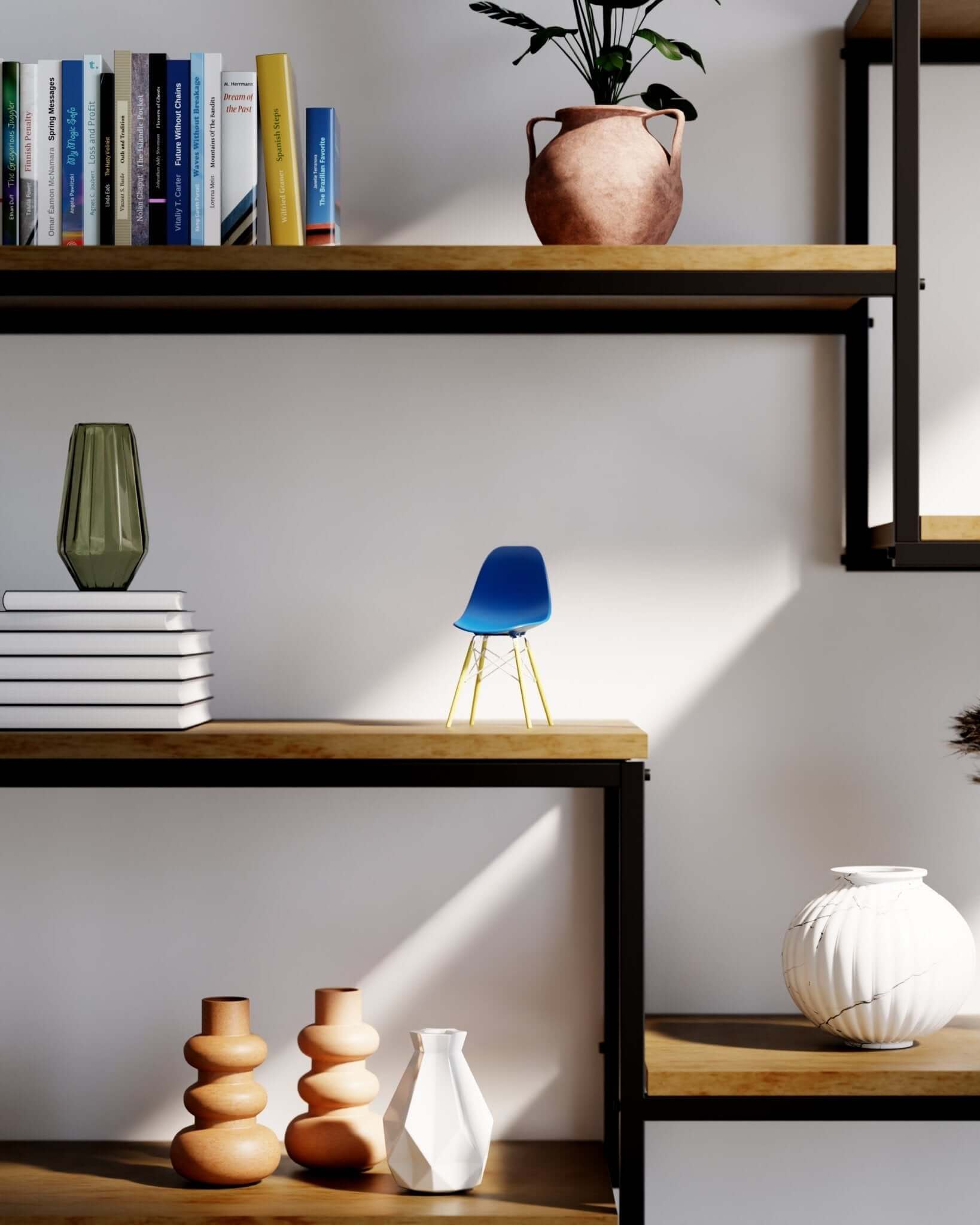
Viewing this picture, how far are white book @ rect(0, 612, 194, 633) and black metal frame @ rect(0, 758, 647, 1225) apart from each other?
0.48 ft

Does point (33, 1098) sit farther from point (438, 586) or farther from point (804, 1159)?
point (804, 1159)

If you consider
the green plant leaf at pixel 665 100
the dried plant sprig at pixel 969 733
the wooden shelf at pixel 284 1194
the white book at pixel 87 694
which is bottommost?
the wooden shelf at pixel 284 1194

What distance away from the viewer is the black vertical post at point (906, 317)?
1378mm

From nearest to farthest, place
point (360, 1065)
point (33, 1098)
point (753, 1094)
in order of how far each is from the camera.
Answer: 1. point (753, 1094)
2. point (360, 1065)
3. point (33, 1098)

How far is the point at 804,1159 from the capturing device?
1.65m

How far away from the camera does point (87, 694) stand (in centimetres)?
137

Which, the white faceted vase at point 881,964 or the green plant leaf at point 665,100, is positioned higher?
the green plant leaf at point 665,100

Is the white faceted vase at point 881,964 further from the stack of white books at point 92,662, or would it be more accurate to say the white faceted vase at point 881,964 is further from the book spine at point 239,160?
the book spine at point 239,160

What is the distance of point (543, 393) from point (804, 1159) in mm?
1058

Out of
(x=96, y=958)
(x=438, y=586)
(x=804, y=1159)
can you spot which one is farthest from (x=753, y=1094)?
(x=96, y=958)

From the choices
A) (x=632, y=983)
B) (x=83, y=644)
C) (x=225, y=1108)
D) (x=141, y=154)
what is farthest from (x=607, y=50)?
(x=225, y=1108)

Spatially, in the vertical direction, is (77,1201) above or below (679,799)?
below

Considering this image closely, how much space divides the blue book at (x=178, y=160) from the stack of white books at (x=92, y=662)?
16.8 inches

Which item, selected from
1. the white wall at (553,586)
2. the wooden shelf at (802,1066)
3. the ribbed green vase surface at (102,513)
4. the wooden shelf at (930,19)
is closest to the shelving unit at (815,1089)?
the wooden shelf at (802,1066)
